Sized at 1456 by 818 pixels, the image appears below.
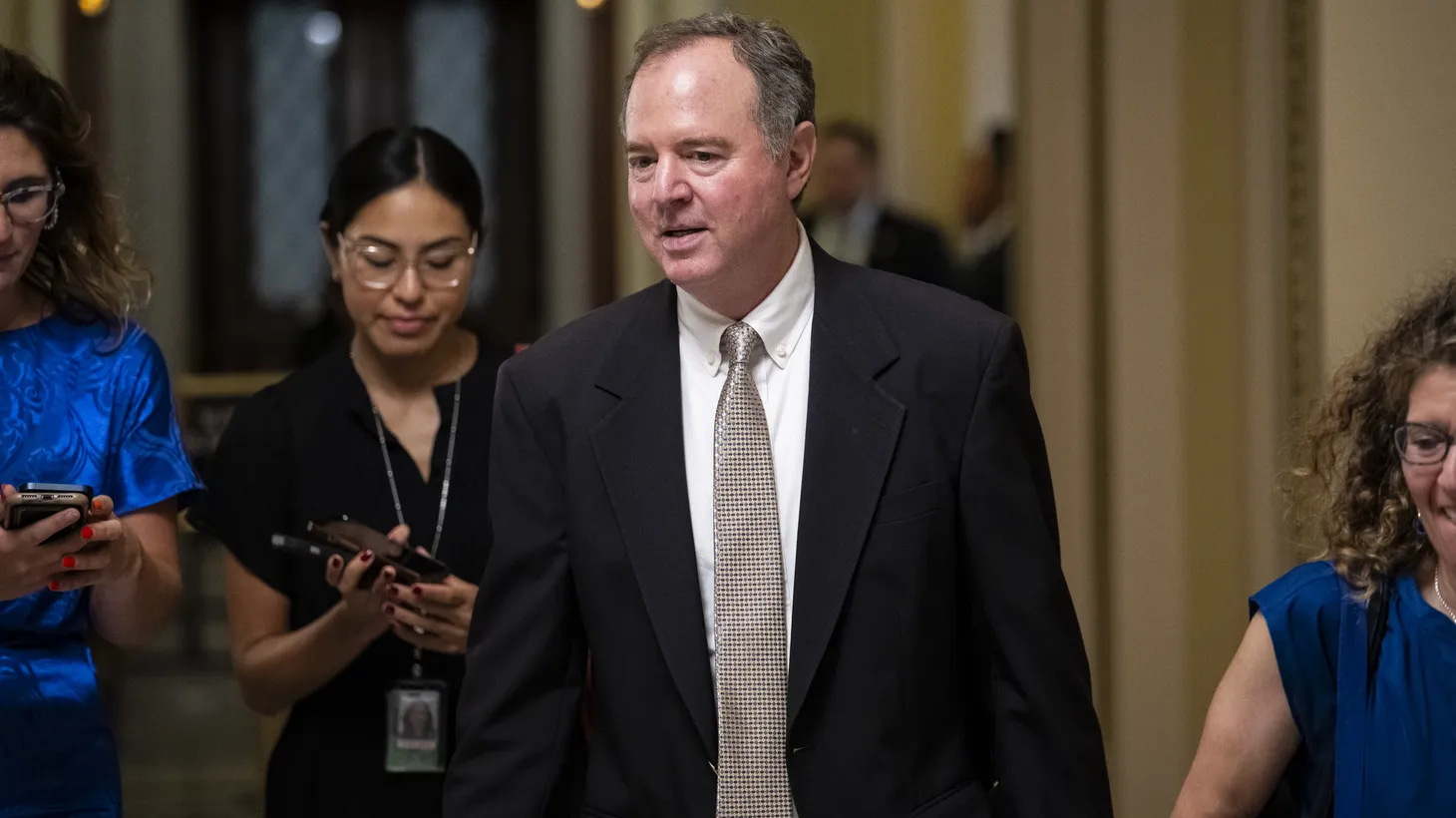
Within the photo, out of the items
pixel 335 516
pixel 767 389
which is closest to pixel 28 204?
pixel 335 516

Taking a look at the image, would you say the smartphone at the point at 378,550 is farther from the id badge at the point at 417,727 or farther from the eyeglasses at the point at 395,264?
the eyeglasses at the point at 395,264

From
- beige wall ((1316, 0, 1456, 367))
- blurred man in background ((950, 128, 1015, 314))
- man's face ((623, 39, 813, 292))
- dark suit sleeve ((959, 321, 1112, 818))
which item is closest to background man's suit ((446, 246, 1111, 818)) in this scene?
dark suit sleeve ((959, 321, 1112, 818))

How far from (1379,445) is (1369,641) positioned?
260mm

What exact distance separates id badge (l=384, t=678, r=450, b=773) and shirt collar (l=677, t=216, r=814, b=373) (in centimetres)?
86

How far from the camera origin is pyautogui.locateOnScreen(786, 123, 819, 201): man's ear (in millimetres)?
2025

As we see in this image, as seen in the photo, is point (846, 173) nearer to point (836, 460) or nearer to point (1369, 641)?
point (1369, 641)

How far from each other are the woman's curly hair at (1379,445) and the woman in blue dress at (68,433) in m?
1.58

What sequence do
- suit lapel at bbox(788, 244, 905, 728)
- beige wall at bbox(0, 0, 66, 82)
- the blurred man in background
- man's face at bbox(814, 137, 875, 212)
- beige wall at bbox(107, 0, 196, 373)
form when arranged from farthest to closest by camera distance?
beige wall at bbox(107, 0, 196, 373) → man's face at bbox(814, 137, 875, 212) → beige wall at bbox(0, 0, 66, 82) → the blurred man in background → suit lapel at bbox(788, 244, 905, 728)

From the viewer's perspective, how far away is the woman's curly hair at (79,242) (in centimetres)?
236

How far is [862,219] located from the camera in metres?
6.32

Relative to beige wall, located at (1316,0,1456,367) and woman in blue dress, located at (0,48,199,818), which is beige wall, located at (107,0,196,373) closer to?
woman in blue dress, located at (0,48,199,818)

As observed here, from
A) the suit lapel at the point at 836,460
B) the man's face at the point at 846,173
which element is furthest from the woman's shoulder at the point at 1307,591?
the man's face at the point at 846,173

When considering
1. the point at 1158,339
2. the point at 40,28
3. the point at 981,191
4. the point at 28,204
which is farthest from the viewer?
the point at 40,28

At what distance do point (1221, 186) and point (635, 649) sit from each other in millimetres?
2130
